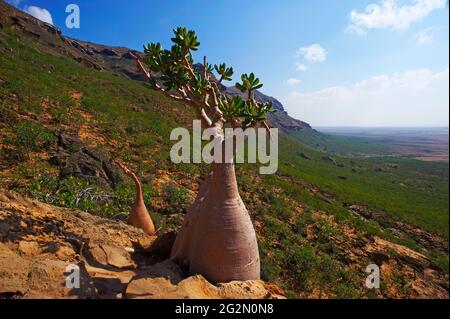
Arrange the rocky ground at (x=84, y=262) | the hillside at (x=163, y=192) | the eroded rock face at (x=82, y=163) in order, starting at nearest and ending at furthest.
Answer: the rocky ground at (x=84, y=262)
the hillside at (x=163, y=192)
the eroded rock face at (x=82, y=163)

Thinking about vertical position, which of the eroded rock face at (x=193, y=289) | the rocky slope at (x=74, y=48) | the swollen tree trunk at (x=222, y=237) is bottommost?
the eroded rock face at (x=193, y=289)

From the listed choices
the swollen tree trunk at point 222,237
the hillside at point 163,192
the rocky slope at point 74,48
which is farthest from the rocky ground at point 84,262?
the rocky slope at point 74,48

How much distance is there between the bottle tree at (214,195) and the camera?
3975mm

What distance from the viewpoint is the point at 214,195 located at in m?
4.09

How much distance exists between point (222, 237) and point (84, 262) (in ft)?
5.79

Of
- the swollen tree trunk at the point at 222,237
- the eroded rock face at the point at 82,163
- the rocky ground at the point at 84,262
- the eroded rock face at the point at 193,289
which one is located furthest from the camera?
the eroded rock face at the point at 82,163

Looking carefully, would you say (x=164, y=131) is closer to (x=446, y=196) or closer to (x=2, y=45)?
(x=2, y=45)

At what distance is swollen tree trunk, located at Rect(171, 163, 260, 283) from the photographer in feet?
13.0

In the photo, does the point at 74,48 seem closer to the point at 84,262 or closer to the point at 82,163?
the point at 82,163

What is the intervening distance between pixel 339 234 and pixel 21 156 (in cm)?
1150

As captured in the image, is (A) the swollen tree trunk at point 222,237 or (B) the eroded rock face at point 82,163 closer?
(A) the swollen tree trunk at point 222,237

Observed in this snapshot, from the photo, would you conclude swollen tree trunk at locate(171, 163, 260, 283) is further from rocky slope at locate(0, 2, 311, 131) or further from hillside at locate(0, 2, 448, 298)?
rocky slope at locate(0, 2, 311, 131)

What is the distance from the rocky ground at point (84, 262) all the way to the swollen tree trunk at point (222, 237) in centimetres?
20

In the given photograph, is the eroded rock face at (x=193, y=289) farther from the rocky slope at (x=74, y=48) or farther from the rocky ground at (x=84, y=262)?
the rocky slope at (x=74, y=48)
